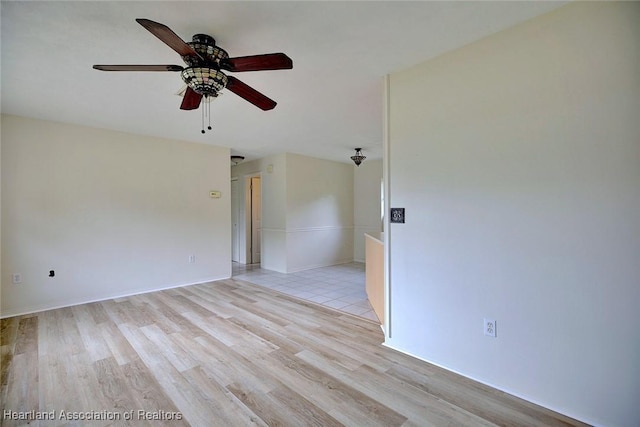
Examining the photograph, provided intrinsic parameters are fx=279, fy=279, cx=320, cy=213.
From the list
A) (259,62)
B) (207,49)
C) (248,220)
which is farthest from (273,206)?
(259,62)

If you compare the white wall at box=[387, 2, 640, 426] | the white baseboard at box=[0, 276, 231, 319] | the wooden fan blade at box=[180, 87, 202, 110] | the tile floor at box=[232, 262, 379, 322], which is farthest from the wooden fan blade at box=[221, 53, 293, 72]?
the white baseboard at box=[0, 276, 231, 319]

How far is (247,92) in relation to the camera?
6.74ft

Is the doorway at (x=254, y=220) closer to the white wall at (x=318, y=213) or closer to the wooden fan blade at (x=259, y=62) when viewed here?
the white wall at (x=318, y=213)

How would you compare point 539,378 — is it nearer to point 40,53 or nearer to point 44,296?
point 40,53

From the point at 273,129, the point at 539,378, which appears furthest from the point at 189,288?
the point at 539,378

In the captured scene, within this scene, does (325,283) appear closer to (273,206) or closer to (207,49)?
(273,206)

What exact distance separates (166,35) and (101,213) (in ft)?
11.3

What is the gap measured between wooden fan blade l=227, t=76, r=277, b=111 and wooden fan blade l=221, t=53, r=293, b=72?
133 millimetres

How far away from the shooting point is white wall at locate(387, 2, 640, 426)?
1.46 metres

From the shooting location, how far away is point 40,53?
203 centimetres

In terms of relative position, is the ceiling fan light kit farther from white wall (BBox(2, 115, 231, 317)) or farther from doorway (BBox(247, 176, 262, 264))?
doorway (BBox(247, 176, 262, 264))

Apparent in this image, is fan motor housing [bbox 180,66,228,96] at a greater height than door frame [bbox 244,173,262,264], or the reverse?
fan motor housing [bbox 180,66,228,96]

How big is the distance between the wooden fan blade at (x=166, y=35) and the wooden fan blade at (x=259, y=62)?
8.3 inches

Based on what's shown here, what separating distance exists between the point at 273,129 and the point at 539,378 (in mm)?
3778
